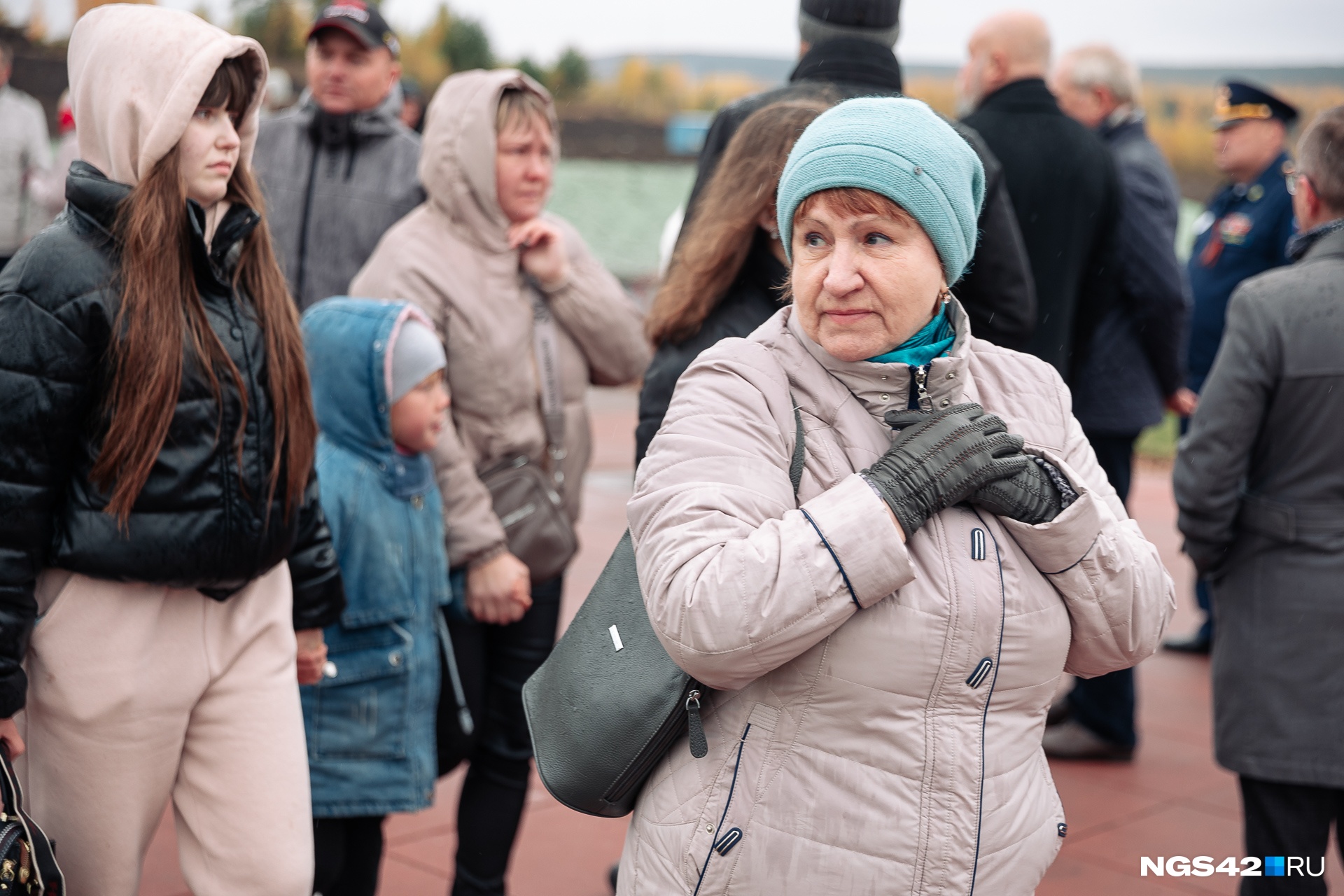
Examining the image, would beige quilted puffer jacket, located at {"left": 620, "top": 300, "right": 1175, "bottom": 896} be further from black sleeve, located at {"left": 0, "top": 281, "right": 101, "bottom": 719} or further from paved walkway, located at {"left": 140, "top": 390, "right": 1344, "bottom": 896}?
paved walkway, located at {"left": 140, "top": 390, "right": 1344, "bottom": 896}

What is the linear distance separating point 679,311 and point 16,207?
5.61 meters

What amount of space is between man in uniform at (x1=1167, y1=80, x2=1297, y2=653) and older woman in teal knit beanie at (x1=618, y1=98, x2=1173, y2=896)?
→ 5.02 m

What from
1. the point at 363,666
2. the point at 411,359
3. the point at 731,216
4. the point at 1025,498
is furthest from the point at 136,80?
the point at 1025,498

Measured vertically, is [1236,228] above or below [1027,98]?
below

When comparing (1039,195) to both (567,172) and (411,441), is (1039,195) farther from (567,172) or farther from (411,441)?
(567,172)

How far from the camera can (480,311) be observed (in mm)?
3623

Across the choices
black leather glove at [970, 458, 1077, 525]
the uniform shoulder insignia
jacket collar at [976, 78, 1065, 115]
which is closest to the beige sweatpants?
black leather glove at [970, 458, 1077, 525]

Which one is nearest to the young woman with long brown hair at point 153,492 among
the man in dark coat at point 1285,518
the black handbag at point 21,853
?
the black handbag at point 21,853

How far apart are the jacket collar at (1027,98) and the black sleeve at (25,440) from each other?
3.16m

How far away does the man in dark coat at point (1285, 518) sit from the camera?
3.37m

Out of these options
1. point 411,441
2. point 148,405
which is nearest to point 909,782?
point 148,405

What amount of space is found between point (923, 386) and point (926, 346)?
0.27ft

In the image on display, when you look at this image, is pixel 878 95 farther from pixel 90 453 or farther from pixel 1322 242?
pixel 90 453

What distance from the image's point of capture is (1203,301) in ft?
23.6
